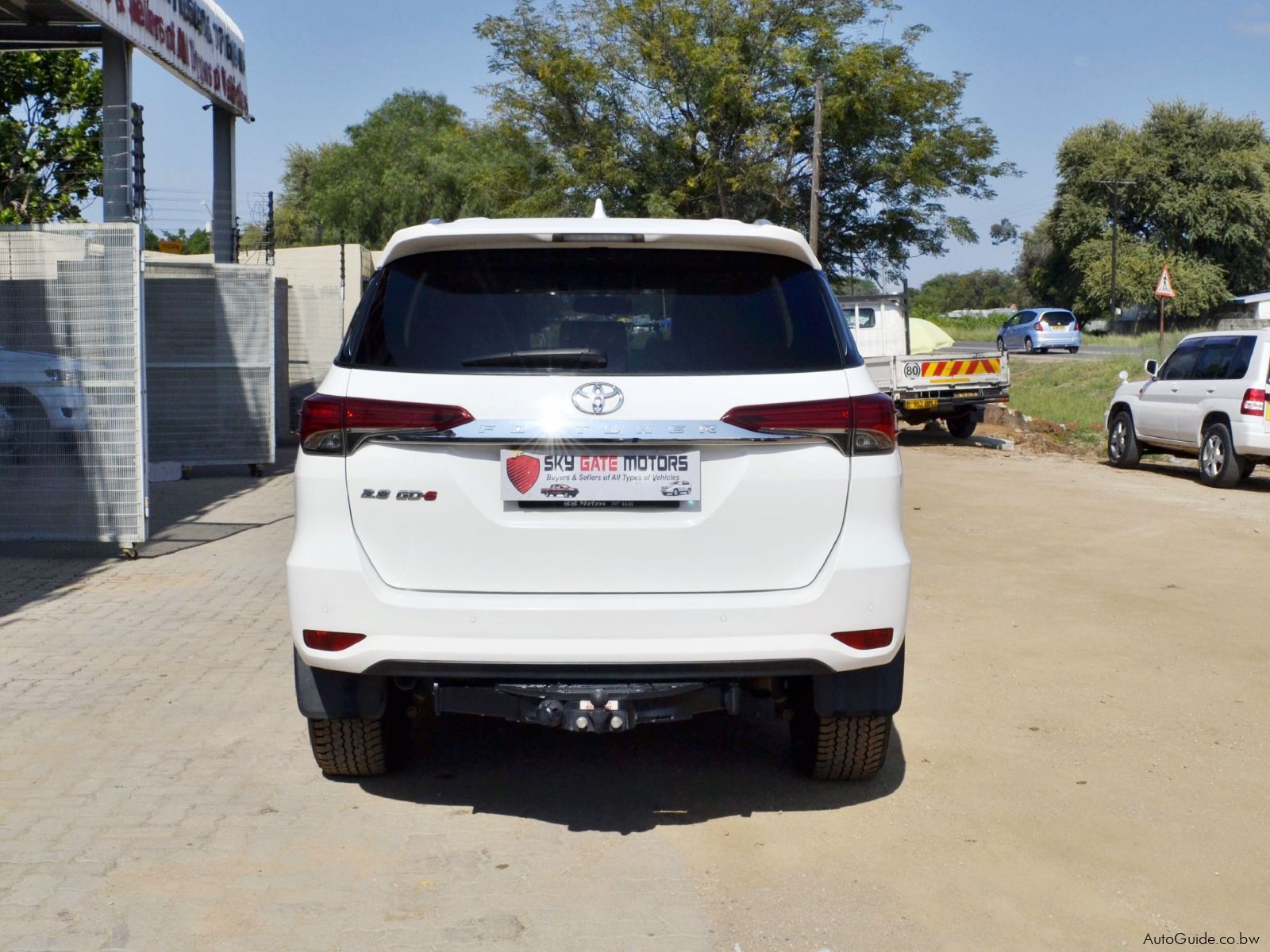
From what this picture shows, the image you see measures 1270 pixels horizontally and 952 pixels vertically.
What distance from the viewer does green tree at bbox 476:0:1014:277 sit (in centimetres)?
3319

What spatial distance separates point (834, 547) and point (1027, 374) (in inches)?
1242

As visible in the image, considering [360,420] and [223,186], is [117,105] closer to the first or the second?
[223,186]

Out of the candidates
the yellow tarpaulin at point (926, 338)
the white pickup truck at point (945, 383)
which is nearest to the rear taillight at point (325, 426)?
the white pickup truck at point (945, 383)

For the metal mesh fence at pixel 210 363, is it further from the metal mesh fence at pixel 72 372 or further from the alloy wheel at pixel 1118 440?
the alloy wheel at pixel 1118 440

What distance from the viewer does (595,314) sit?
424 cm

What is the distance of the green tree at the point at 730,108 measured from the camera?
33.2 meters

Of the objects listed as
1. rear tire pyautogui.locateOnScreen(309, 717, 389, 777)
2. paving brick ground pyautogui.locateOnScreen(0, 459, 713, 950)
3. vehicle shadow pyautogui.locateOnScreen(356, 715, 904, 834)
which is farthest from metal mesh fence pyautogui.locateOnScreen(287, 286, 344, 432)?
rear tire pyautogui.locateOnScreen(309, 717, 389, 777)

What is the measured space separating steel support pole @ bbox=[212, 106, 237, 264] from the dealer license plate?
47.8 ft

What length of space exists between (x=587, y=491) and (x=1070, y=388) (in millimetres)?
27382

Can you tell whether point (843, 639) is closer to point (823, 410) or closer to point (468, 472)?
point (823, 410)

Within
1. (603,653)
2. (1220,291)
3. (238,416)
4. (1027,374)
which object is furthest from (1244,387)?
(1220,291)

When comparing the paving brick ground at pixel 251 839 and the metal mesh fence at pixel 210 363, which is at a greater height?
the metal mesh fence at pixel 210 363

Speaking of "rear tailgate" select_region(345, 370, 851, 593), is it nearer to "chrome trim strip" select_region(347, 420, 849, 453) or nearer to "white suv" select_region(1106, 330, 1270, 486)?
"chrome trim strip" select_region(347, 420, 849, 453)

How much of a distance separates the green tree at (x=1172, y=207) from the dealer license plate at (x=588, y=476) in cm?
6027
